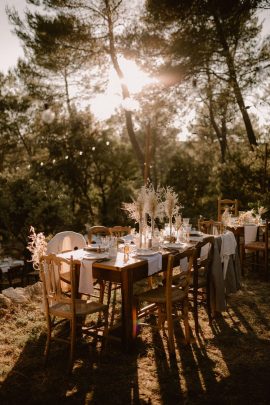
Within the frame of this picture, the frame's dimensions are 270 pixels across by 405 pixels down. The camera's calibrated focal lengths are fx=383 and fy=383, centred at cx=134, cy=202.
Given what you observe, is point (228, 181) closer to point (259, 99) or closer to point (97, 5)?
point (259, 99)

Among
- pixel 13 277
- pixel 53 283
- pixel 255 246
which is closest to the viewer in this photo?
pixel 53 283

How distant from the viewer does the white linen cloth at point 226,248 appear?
14.1ft

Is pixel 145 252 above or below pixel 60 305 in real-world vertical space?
above

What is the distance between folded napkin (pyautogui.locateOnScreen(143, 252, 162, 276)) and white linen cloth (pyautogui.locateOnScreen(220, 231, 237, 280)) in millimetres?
950

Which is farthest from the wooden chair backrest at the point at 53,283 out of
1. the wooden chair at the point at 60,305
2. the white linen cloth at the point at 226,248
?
the white linen cloth at the point at 226,248

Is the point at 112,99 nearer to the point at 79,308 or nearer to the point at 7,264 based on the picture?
the point at 7,264

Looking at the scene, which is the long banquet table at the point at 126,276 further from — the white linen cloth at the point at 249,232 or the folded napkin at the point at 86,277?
the white linen cloth at the point at 249,232

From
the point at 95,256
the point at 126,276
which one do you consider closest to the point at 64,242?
the point at 95,256

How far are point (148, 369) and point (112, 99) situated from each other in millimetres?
10682

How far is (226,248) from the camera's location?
4.31 m

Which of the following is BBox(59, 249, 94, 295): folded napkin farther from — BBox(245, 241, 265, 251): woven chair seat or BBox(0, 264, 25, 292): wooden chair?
BBox(0, 264, 25, 292): wooden chair

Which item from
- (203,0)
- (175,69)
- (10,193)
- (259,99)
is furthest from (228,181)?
(10,193)

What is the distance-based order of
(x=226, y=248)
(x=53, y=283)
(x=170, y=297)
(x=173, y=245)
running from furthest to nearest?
(x=226, y=248) < (x=173, y=245) < (x=170, y=297) < (x=53, y=283)

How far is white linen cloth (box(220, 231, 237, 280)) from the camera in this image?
4289 mm
